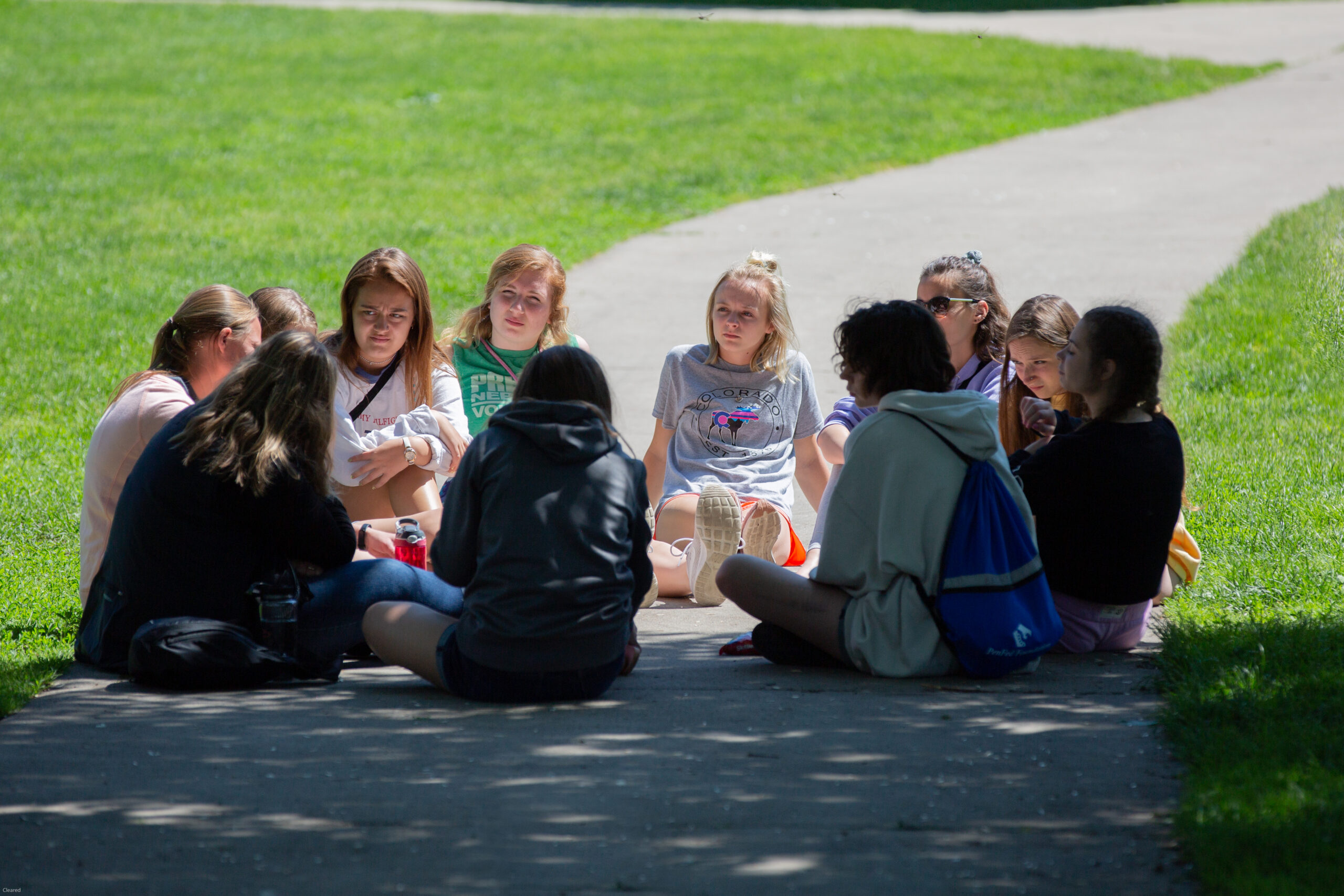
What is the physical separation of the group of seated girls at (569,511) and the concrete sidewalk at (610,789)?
8.3 inches

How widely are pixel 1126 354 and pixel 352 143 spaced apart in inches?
580

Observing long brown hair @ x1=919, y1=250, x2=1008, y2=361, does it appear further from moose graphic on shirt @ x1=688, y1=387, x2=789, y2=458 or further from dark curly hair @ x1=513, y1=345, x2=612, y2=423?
dark curly hair @ x1=513, y1=345, x2=612, y2=423

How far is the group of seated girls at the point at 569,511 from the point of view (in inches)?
176

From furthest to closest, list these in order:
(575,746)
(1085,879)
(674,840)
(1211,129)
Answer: (1211,129) → (575,746) → (674,840) → (1085,879)

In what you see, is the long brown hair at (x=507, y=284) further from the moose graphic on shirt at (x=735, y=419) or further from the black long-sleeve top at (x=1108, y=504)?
the black long-sleeve top at (x=1108, y=504)

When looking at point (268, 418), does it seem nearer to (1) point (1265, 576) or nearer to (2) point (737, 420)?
(2) point (737, 420)

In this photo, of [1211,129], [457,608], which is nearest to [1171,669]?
[457,608]

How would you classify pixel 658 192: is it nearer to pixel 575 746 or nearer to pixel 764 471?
pixel 764 471

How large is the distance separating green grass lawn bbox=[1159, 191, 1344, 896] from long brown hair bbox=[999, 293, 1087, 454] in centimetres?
85

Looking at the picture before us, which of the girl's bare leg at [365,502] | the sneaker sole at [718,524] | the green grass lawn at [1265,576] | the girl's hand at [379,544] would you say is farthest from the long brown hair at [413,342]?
the green grass lawn at [1265,576]

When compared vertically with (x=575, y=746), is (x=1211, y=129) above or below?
above

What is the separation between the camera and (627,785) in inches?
149

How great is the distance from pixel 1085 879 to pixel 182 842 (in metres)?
2.07

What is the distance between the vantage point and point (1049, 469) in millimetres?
4961
